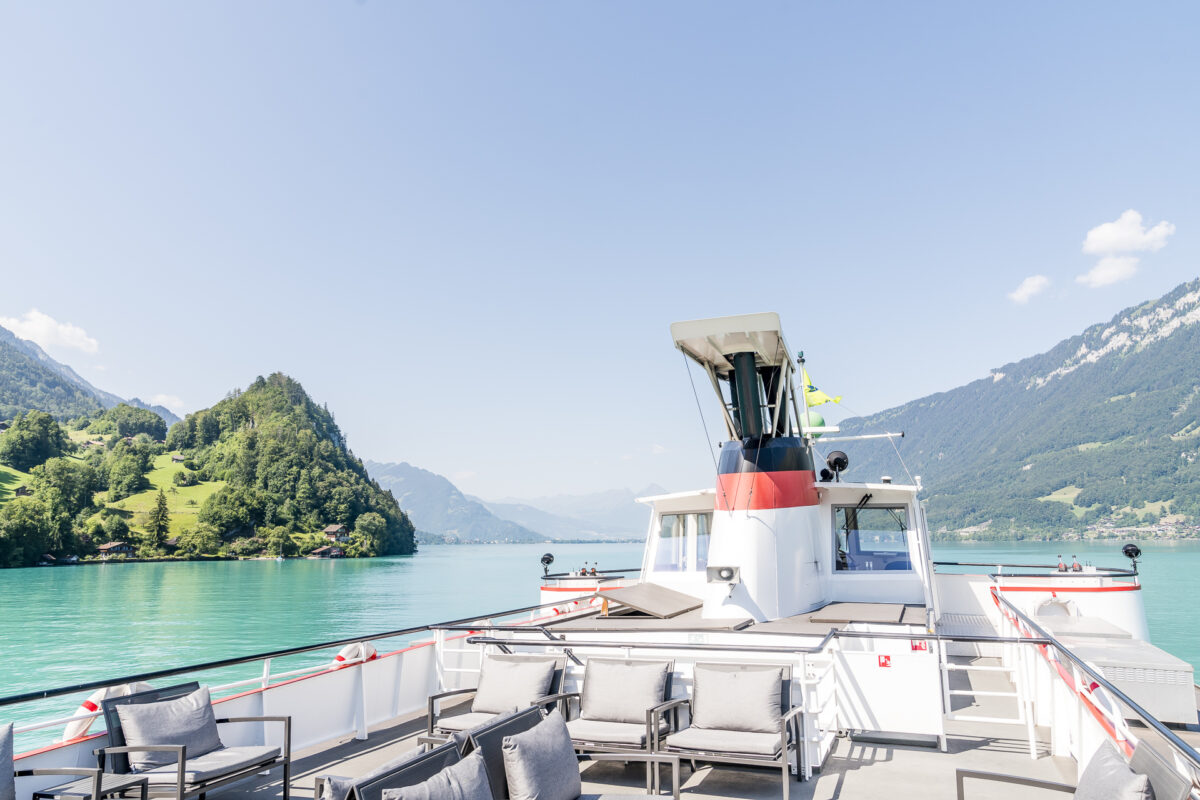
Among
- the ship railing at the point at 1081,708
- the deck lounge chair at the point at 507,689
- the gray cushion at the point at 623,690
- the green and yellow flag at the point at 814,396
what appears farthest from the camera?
the green and yellow flag at the point at 814,396

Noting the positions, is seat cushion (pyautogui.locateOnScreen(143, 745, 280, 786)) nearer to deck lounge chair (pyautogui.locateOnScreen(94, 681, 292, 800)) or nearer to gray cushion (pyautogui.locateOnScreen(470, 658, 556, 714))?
deck lounge chair (pyautogui.locateOnScreen(94, 681, 292, 800))

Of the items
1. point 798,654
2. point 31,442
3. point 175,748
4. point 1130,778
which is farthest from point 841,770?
point 31,442

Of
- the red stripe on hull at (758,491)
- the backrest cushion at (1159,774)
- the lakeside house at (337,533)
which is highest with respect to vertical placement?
the lakeside house at (337,533)

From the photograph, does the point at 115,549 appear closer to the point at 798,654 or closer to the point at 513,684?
the point at 513,684

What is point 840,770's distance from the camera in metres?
5.54

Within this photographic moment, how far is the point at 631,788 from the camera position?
17.0ft

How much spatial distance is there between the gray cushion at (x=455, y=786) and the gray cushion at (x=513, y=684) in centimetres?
248

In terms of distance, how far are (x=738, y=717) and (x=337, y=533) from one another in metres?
101

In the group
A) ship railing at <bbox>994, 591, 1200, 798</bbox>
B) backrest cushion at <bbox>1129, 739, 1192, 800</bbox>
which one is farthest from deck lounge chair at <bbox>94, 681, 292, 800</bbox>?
ship railing at <bbox>994, 591, 1200, 798</bbox>

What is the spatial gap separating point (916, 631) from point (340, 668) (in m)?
5.40

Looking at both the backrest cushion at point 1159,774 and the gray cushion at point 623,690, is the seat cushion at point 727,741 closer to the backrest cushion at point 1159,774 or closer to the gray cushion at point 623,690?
the gray cushion at point 623,690

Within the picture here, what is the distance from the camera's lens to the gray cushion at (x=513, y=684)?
569cm

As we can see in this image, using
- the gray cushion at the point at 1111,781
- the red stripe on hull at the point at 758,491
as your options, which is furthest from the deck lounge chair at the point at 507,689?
the gray cushion at the point at 1111,781

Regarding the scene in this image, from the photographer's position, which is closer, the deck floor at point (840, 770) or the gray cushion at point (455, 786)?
the gray cushion at point (455, 786)
